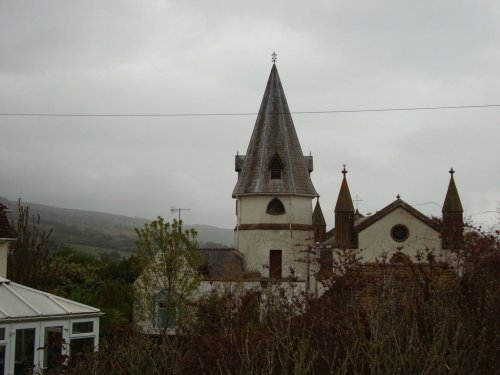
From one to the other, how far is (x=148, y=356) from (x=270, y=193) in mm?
28379

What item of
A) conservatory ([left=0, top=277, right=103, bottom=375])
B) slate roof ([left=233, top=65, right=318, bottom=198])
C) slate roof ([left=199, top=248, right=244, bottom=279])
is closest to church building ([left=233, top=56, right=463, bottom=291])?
slate roof ([left=233, top=65, right=318, bottom=198])

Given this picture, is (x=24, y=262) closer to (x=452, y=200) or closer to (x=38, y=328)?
(x=38, y=328)

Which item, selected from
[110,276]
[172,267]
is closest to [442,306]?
[172,267]

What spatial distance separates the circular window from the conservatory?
1956 cm

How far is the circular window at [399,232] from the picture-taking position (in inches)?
1315

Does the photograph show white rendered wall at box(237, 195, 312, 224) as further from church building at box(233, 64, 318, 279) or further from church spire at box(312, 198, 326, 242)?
church spire at box(312, 198, 326, 242)

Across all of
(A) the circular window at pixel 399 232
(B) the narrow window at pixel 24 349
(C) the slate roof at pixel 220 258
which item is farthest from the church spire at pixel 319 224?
(B) the narrow window at pixel 24 349

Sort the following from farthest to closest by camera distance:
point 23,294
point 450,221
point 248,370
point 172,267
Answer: point 450,221 < point 172,267 < point 23,294 < point 248,370

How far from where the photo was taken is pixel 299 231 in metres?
38.6

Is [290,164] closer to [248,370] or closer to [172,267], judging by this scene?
[172,267]

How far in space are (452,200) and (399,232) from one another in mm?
3366

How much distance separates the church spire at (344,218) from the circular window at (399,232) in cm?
210

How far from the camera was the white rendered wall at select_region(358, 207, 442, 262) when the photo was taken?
33.3 m

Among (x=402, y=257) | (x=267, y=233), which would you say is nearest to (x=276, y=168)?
(x=267, y=233)
